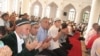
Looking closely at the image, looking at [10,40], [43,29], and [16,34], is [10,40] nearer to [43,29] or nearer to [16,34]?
[16,34]

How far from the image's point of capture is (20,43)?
3.34 m

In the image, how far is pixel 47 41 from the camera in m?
4.58

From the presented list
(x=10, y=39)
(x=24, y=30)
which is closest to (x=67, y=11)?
(x=24, y=30)

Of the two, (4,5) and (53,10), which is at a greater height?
(4,5)

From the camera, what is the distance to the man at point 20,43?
10.4ft

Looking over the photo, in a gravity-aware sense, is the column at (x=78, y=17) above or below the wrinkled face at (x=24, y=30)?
below

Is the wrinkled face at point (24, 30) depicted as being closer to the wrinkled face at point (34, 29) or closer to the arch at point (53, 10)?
the wrinkled face at point (34, 29)

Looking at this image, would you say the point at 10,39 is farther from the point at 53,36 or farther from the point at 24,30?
the point at 53,36

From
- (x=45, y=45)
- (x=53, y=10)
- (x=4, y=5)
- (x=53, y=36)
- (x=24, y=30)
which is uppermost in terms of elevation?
(x=4, y=5)

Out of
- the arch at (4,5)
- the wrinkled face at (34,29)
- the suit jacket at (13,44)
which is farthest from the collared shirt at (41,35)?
the arch at (4,5)

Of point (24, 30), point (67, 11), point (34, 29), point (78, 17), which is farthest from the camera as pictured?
point (67, 11)

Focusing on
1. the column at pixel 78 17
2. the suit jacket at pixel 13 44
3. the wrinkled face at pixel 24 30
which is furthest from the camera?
the column at pixel 78 17

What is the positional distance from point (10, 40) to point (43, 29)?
161 centimetres

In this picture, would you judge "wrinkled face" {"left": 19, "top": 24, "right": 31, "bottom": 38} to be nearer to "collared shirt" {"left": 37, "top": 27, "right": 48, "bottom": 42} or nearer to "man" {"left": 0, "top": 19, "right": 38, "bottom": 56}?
"man" {"left": 0, "top": 19, "right": 38, "bottom": 56}
